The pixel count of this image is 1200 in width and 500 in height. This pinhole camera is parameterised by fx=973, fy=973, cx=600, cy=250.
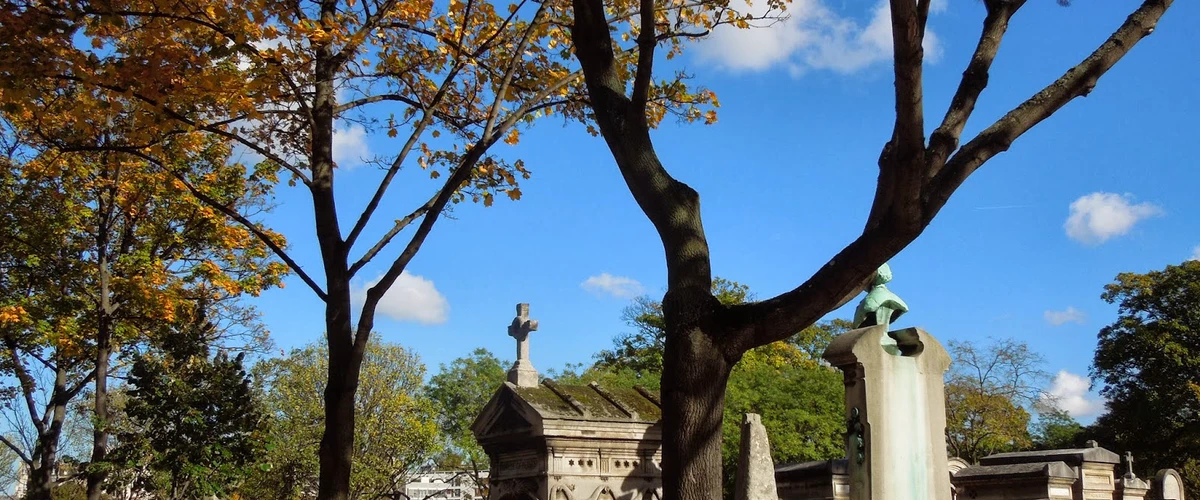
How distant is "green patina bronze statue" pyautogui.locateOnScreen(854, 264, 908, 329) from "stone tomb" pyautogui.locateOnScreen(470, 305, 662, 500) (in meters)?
2.46

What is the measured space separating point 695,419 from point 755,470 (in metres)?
2.02

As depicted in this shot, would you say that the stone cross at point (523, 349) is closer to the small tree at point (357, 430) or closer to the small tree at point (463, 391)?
the small tree at point (357, 430)

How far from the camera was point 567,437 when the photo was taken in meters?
9.55

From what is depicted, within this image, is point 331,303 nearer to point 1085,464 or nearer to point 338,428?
point 338,428

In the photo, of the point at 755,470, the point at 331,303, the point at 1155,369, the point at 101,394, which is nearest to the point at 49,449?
the point at 101,394

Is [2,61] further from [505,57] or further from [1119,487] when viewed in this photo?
[1119,487]

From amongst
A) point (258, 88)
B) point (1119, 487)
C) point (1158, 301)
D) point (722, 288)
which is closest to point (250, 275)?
point (258, 88)

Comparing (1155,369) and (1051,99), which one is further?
(1155,369)

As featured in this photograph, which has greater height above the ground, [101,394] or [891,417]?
[101,394]

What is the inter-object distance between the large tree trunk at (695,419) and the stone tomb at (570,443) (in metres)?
3.43

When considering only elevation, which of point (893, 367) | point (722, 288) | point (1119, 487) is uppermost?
point (722, 288)

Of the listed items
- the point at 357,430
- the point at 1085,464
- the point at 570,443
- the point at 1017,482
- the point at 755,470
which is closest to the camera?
the point at 755,470

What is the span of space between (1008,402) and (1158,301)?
7.40m

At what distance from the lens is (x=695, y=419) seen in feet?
19.7
